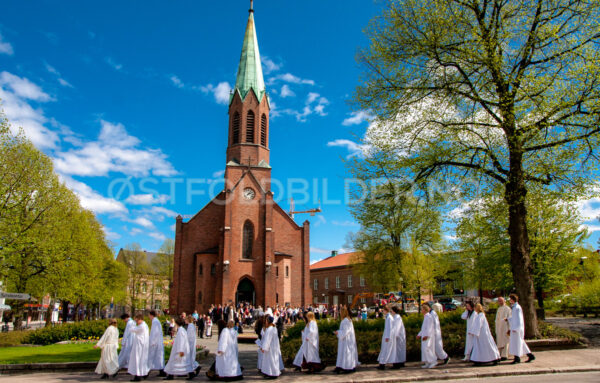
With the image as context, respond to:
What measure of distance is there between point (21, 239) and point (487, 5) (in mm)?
25305

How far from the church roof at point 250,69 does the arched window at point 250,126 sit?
1.97 m

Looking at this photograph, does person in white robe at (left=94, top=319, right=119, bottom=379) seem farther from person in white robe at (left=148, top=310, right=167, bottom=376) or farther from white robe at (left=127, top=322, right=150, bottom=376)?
person in white robe at (left=148, top=310, right=167, bottom=376)

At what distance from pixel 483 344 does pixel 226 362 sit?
6927 mm

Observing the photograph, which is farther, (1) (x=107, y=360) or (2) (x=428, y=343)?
(2) (x=428, y=343)

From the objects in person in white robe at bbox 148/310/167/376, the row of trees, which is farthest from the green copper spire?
person in white robe at bbox 148/310/167/376

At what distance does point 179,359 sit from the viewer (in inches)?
445

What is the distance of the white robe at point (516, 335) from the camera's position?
1152cm

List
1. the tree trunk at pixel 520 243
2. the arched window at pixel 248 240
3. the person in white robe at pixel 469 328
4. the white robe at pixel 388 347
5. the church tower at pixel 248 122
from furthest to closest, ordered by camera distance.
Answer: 1. the church tower at pixel 248 122
2. the arched window at pixel 248 240
3. the tree trunk at pixel 520 243
4. the person in white robe at pixel 469 328
5. the white robe at pixel 388 347

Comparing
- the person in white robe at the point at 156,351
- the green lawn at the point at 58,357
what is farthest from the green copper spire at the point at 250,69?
the person in white robe at the point at 156,351

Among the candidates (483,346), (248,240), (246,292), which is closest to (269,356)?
(483,346)

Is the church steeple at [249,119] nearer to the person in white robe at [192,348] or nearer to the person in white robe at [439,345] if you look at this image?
the person in white robe at [192,348]

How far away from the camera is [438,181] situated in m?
16.0

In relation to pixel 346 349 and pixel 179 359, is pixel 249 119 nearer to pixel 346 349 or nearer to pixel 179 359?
pixel 179 359

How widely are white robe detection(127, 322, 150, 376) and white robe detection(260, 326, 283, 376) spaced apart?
3.11 m
